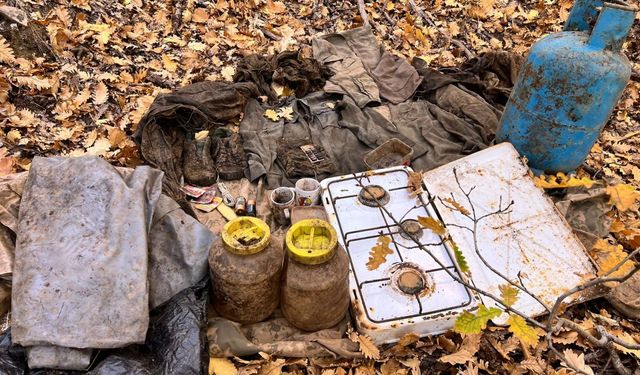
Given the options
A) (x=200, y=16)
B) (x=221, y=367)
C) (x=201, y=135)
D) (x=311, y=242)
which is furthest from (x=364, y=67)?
(x=221, y=367)

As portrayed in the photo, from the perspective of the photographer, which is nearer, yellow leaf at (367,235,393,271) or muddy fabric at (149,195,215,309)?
muddy fabric at (149,195,215,309)

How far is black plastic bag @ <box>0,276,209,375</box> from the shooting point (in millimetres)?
2182

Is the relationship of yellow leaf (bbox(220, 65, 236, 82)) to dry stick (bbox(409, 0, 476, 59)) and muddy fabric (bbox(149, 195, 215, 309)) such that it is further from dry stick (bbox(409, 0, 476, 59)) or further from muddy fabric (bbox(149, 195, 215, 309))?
dry stick (bbox(409, 0, 476, 59))

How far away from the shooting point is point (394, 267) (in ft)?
9.53

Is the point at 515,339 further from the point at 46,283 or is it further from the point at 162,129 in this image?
the point at 162,129

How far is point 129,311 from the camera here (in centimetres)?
227

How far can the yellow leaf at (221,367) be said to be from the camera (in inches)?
98.7

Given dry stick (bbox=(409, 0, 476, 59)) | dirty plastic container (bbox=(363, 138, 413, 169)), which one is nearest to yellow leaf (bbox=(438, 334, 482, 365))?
dirty plastic container (bbox=(363, 138, 413, 169))

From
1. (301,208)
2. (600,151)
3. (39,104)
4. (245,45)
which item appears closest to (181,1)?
(245,45)

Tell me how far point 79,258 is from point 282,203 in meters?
1.47

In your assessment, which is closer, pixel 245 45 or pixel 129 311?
pixel 129 311

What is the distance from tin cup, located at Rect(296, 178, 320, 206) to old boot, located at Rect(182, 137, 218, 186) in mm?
756

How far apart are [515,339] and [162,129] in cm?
304

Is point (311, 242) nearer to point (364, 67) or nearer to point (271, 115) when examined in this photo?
point (271, 115)
